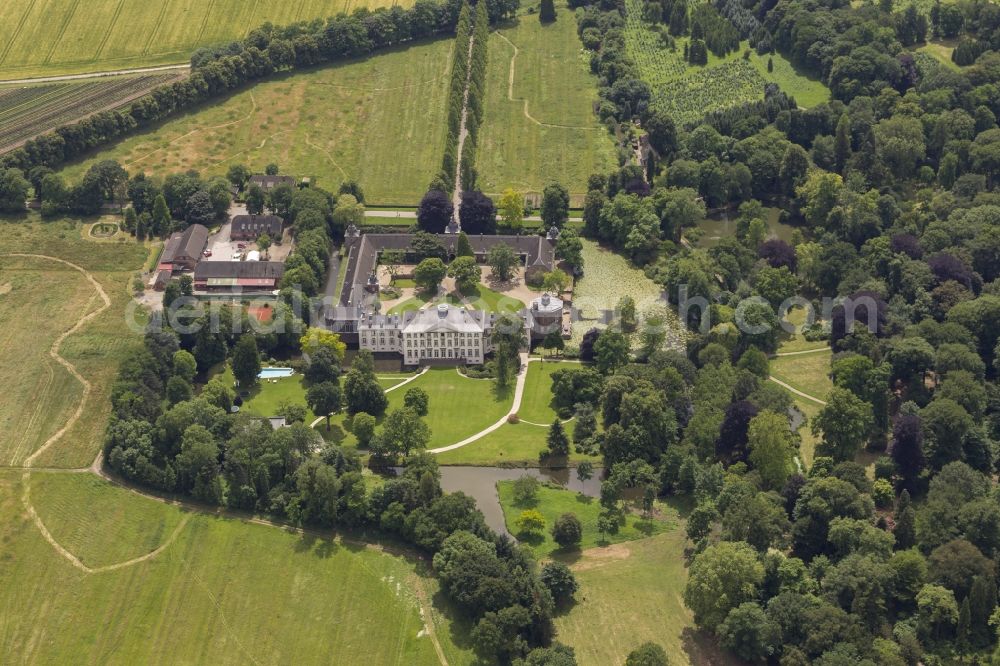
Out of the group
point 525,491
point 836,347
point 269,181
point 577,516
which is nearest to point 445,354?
point 525,491

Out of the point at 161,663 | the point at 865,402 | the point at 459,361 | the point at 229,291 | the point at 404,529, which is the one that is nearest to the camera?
the point at 161,663

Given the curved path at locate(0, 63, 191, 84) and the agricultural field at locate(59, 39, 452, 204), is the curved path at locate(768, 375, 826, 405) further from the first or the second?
the curved path at locate(0, 63, 191, 84)

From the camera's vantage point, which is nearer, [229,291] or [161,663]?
[161,663]

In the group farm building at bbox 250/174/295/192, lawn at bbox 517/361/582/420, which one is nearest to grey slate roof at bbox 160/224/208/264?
farm building at bbox 250/174/295/192

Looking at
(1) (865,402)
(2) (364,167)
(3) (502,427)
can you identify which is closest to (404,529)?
(3) (502,427)

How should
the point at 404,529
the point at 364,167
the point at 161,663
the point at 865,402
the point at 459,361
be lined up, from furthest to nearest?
the point at 364,167, the point at 459,361, the point at 865,402, the point at 404,529, the point at 161,663

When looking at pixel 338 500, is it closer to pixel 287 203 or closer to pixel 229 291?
pixel 229 291

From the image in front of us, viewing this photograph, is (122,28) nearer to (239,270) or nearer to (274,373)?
(239,270)

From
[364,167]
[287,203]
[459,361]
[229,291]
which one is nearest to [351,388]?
[459,361]
